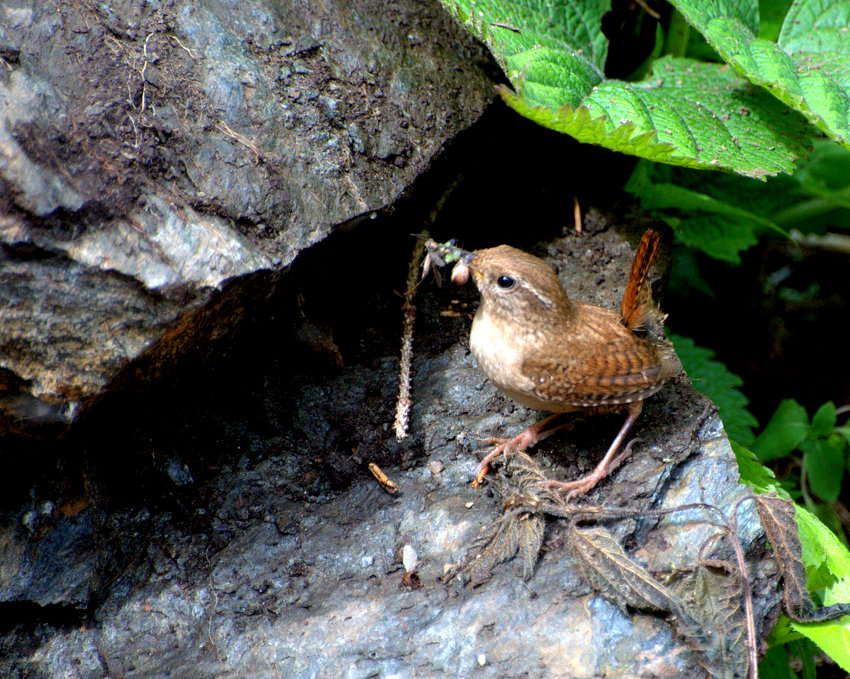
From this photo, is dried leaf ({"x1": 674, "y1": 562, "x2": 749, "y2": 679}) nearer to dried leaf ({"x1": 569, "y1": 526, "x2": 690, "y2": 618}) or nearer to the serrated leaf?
dried leaf ({"x1": 569, "y1": 526, "x2": 690, "y2": 618})

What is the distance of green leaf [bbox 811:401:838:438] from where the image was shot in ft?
12.4

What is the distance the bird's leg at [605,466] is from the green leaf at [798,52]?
1.37 meters

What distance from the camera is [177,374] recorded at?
2.75 meters

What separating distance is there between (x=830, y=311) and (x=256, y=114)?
4.44m

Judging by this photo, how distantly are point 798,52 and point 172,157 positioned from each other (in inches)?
111

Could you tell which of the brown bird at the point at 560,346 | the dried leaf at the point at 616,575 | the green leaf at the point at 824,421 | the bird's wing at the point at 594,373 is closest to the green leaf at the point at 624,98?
the brown bird at the point at 560,346

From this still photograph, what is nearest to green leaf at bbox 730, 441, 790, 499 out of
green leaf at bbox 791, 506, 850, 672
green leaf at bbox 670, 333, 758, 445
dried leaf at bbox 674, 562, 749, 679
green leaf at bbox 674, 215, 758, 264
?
green leaf at bbox 791, 506, 850, 672

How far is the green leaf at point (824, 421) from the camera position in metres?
3.77

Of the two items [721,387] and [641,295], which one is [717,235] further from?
[641,295]

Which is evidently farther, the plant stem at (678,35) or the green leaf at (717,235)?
the plant stem at (678,35)

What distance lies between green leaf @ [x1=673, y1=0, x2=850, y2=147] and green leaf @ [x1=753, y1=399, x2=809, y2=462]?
5.19 feet

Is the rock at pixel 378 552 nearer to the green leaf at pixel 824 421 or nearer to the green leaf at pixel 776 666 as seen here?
the green leaf at pixel 776 666

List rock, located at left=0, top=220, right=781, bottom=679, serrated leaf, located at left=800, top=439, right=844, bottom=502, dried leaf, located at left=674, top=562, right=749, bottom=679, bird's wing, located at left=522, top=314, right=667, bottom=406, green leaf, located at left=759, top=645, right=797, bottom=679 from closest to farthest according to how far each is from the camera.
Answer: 1. dried leaf, located at left=674, top=562, right=749, bottom=679
2. rock, located at left=0, top=220, right=781, bottom=679
3. bird's wing, located at left=522, top=314, right=667, bottom=406
4. green leaf, located at left=759, top=645, right=797, bottom=679
5. serrated leaf, located at left=800, top=439, right=844, bottom=502

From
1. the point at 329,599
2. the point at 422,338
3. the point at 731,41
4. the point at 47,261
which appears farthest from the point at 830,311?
the point at 47,261
